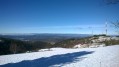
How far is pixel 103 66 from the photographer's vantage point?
16656 millimetres

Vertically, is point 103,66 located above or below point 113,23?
below

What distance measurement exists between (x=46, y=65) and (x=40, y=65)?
69cm

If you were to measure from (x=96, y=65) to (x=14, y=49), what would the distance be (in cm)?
4382

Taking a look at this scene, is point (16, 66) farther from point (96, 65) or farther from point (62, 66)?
point (96, 65)

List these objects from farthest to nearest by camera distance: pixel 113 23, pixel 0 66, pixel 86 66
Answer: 1. pixel 0 66
2. pixel 86 66
3. pixel 113 23

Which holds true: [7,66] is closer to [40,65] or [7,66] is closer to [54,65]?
[40,65]

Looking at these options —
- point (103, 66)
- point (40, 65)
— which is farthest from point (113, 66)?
point (40, 65)

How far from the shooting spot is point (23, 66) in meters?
19.4

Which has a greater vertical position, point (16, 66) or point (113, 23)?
point (113, 23)

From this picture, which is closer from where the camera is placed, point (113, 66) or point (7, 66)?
point (113, 66)

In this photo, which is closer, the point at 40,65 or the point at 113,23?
the point at 113,23

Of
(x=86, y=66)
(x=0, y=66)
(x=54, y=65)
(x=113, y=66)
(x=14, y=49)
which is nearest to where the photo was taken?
(x=113, y=66)

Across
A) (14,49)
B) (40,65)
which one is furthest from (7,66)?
(14,49)

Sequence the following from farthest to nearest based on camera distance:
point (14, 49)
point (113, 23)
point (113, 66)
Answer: point (14, 49) < point (113, 66) < point (113, 23)
